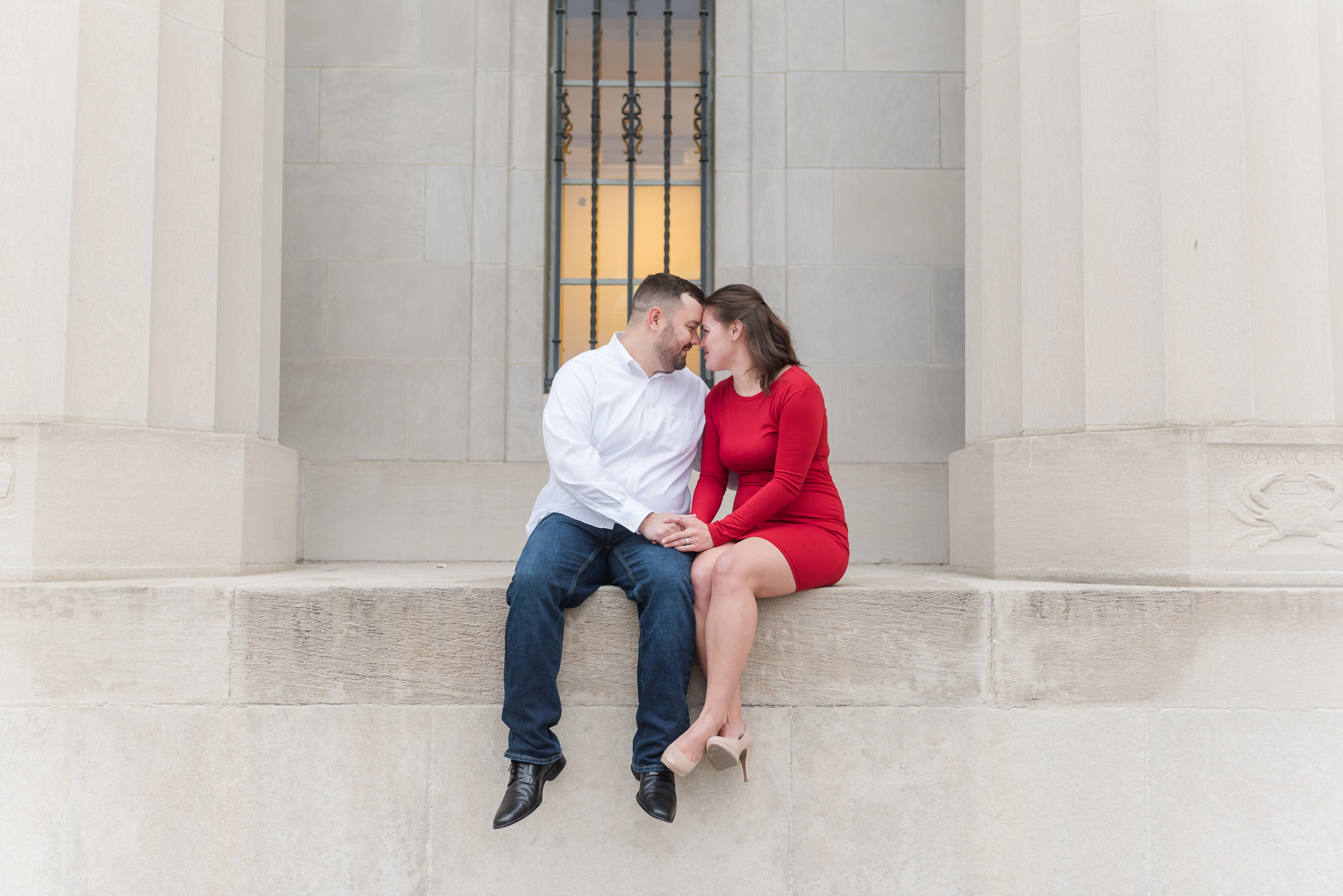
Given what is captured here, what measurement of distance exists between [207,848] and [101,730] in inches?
24.4

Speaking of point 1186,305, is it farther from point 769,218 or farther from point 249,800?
point 249,800

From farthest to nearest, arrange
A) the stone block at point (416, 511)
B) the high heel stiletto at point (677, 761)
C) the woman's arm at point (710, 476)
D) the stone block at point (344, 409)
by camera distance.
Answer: the stone block at point (344, 409) → the stone block at point (416, 511) → the woman's arm at point (710, 476) → the high heel stiletto at point (677, 761)

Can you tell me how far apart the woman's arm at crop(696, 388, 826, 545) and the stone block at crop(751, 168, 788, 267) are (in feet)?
8.83

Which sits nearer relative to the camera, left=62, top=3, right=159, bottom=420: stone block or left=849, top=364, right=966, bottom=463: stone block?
left=62, top=3, right=159, bottom=420: stone block

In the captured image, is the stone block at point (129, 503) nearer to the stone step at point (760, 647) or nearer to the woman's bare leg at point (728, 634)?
the stone step at point (760, 647)

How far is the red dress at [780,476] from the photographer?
414 centimetres

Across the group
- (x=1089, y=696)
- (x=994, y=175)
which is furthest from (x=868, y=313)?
(x=1089, y=696)

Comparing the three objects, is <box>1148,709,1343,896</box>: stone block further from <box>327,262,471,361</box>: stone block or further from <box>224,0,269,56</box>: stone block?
<box>224,0,269,56</box>: stone block

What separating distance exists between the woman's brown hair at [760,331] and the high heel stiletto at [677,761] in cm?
147

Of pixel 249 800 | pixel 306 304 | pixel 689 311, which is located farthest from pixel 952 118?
pixel 249 800

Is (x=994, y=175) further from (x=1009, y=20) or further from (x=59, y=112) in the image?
(x=59, y=112)

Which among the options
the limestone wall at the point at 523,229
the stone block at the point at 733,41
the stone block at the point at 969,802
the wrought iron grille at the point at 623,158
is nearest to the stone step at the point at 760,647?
the stone block at the point at 969,802

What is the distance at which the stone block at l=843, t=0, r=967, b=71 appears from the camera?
6750mm

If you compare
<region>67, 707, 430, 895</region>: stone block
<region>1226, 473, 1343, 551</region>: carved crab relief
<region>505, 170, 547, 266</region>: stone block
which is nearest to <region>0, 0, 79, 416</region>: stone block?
<region>67, 707, 430, 895</region>: stone block
